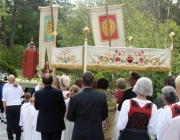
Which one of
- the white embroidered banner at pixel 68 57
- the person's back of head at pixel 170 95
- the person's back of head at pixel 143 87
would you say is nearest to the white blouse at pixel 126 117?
the person's back of head at pixel 143 87

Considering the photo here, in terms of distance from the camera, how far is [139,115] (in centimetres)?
603

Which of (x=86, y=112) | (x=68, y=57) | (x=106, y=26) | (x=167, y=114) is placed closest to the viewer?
(x=167, y=114)

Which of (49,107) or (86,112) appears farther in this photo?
(49,107)

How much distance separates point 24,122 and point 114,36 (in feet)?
11.3

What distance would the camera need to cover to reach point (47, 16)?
13.4m

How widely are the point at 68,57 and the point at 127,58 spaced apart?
1.37 m

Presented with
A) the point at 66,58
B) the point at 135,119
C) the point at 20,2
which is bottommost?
the point at 135,119

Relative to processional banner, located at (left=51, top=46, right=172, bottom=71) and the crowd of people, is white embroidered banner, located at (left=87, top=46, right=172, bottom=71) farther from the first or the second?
the crowd of people

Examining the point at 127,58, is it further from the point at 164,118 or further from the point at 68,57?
the point at 164,118

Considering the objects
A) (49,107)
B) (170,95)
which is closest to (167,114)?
(170,95)

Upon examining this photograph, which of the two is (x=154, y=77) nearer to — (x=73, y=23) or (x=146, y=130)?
(x=146, y=130)

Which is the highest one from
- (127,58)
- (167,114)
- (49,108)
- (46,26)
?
(46,26)

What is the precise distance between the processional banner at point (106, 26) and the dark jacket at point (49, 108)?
172 inches

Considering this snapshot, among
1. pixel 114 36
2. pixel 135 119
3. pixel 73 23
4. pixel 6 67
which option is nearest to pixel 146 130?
pixel 135 119
